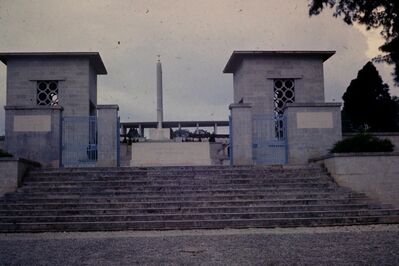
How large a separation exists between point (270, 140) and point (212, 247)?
9293mm

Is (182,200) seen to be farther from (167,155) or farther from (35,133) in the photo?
(167,155)

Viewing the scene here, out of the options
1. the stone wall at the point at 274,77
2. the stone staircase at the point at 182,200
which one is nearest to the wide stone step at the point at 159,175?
the stone staircase at the point at 182,200

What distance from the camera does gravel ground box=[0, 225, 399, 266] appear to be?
6438 mm

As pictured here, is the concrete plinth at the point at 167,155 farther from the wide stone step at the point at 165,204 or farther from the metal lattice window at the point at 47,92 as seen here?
the wide stone step at the point at 165,204

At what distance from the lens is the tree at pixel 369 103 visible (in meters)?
33.4

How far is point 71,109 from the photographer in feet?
73.3

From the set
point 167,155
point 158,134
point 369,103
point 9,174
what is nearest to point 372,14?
point 9,174

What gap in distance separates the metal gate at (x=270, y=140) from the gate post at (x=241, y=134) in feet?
1.35

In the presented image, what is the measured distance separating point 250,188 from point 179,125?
3008cm

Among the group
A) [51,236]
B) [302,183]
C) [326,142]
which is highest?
[326,142]

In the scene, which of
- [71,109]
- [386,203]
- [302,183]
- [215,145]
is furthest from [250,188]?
[215,145]

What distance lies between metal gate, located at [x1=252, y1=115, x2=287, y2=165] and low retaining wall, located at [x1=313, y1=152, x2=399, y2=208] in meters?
2.87

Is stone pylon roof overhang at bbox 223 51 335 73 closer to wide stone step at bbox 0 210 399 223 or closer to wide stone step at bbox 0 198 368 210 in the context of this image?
wide stone step at bbox 0 198 368 210

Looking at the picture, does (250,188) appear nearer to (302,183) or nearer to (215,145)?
(302,183)
